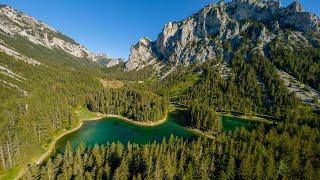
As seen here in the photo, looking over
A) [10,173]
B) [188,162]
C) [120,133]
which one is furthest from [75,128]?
[188,162]

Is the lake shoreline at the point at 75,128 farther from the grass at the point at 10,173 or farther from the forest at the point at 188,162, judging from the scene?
the forest at the point at 188,162

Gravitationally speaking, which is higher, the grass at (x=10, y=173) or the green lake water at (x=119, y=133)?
the green lake water at (x=119, y=133)

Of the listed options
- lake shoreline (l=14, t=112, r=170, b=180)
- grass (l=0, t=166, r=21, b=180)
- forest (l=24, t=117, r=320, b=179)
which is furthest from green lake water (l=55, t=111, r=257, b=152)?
forest (l=24, t=117, r=320, b=179)

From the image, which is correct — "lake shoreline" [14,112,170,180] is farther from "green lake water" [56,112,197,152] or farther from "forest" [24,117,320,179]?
"forest" [24,117,320,179]

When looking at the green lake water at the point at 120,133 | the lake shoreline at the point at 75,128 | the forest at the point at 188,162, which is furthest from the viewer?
the green lake water at the point at 120,133

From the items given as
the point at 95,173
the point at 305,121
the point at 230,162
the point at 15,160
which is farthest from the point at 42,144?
the point at 305,121

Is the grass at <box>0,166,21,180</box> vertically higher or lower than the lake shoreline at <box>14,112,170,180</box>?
lower

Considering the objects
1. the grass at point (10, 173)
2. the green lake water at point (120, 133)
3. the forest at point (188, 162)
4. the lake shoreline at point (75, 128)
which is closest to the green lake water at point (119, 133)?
the green lake water at point (120, 133)

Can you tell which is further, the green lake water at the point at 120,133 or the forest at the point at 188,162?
the green lake water at the point at 120,133

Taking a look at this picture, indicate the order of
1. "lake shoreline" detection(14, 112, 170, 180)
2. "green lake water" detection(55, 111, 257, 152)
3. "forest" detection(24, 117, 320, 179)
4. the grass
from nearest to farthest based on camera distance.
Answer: "forest" detection(24, 117, 320, 179), the grass, "lake shoreline" detection(14, 112, 170, 180), "green lake water" detection(55, 111, 257, 152)
